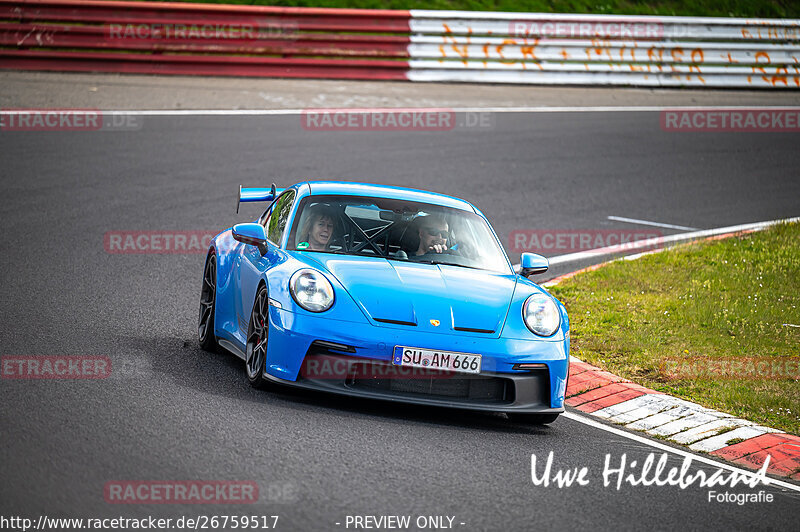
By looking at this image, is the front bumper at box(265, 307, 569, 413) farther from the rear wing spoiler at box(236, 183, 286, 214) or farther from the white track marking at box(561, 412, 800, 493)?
the rear wing spoiler at box(236, 183, 286, 214)

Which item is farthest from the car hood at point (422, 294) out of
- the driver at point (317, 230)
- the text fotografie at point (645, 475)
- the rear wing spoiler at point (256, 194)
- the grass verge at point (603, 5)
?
the grass verge at point (603, 5)

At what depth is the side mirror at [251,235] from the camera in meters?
7.02

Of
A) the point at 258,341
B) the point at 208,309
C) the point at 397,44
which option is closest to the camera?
the point at 258,341

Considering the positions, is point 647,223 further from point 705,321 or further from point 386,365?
point 386,365

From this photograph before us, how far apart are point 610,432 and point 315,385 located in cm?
188

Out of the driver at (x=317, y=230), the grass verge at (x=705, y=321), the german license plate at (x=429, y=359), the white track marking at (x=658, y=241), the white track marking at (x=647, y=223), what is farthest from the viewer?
the white track marking at (x=647, y=223)

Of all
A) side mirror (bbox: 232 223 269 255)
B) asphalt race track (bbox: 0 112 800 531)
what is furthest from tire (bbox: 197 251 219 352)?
side mirror (bbox: 232 223 269 255)

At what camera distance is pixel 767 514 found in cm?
526

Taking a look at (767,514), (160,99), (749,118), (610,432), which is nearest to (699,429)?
(610,432)

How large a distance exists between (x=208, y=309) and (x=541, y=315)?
2.59 metres

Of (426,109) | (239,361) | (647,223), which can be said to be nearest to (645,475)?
(239,361)

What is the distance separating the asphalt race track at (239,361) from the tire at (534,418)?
91mm

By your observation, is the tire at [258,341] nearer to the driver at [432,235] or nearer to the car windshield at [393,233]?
the car windshield at [393,233]

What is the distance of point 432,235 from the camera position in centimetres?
732
